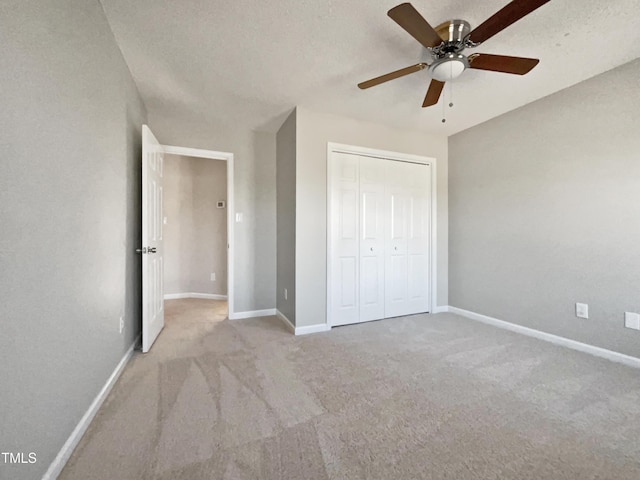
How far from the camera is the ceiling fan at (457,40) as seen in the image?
132cm

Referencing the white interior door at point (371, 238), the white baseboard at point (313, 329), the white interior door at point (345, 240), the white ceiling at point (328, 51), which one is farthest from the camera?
the white interior door at point (371, 238)

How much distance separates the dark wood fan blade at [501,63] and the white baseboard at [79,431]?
3.05 m

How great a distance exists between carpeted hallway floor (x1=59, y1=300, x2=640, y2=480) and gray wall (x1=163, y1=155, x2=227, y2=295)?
6.66ft

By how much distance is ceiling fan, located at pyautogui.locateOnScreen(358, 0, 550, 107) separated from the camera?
4.33 feet

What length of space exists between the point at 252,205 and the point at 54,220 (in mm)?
2357

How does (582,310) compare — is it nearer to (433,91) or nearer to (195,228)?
(433,91)

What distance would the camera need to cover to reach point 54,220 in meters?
1.13

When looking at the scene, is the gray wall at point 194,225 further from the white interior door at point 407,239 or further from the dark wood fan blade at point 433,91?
the dark wood fan blade at point 433,91

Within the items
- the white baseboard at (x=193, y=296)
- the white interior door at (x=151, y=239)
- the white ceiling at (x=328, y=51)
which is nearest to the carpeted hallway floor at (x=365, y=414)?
the white interior door at (x=151, y=239)

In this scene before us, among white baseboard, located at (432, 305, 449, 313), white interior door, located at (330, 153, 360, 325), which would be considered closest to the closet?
white interior door, located at (330, 153, 360, 325)

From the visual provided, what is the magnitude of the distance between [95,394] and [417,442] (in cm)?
181

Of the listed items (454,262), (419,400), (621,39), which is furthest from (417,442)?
(621,39)

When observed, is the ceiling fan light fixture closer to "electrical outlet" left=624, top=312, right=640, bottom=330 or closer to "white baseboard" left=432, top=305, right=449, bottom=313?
"electrical outlet" left=624, top=312, right=640, bottom=330

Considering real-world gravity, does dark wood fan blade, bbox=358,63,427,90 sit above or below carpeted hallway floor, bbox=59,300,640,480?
above
